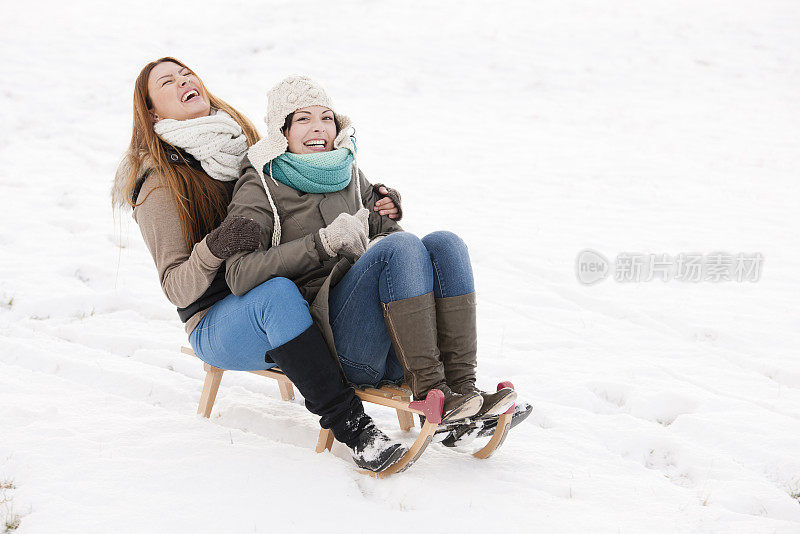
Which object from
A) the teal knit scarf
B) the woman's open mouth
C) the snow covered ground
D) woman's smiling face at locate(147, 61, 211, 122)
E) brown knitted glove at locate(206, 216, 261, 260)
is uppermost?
woman's smiling face at locate(147, 61, 211, 122)

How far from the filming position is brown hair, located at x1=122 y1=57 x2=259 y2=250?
9.47ft

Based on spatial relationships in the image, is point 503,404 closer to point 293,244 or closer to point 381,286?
point 381,286

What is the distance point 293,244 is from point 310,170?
449mm

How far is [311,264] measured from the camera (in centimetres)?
267

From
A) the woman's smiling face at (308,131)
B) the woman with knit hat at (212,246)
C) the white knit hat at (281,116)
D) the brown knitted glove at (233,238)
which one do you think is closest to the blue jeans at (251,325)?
the woman with knit hat at (212,246)

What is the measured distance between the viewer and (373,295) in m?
2.69

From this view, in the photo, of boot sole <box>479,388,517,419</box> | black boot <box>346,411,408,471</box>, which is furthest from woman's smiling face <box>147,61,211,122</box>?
boot sole <box>479,388,517,419</box>

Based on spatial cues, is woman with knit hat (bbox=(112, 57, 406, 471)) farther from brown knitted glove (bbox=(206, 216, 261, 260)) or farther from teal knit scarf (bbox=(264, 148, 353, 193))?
teal knit scarf (bbox=(264, 148, 353, 193))

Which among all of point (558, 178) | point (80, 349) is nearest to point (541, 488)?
point (80, 349)

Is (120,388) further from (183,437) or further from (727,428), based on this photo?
(727,428)

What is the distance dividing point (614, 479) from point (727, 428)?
91 centimetres

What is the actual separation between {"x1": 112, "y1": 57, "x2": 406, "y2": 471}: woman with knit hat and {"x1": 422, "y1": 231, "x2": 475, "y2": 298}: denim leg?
548 millimetres

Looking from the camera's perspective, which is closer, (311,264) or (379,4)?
(311,264)

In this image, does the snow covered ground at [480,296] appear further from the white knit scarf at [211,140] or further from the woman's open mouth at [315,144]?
the woman's open mouth at [315,144]
